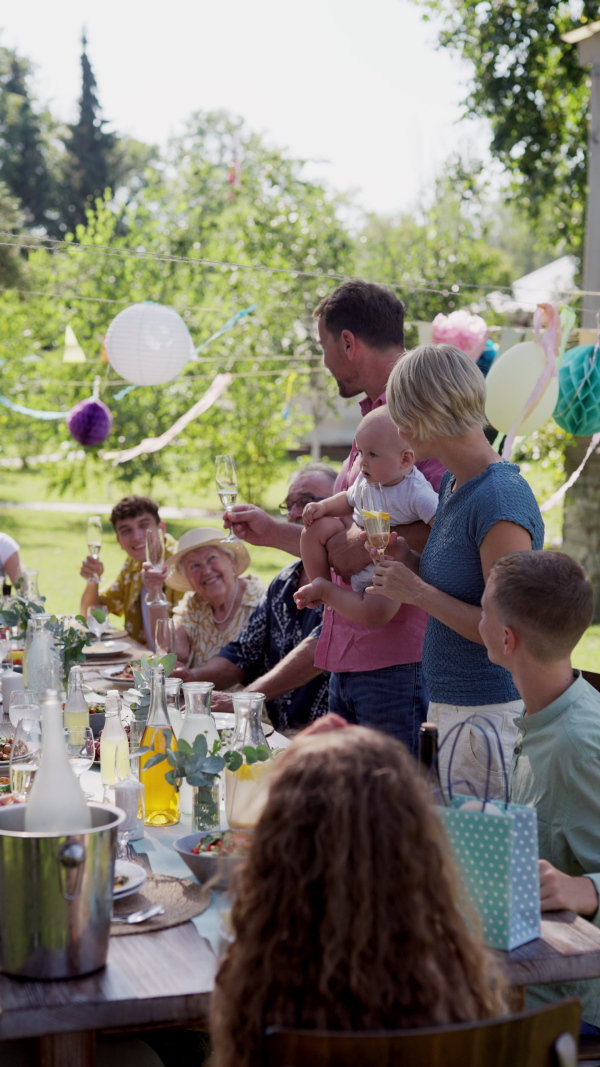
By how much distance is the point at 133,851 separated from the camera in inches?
73.3

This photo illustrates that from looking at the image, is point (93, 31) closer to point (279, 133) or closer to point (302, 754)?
point (279, 133)

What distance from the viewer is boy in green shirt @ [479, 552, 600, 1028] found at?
171 centimetres

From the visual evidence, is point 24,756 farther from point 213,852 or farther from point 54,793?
point 54,793

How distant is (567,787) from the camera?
5.66 feet

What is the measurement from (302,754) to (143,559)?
402 cm

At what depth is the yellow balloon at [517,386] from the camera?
16.3ft

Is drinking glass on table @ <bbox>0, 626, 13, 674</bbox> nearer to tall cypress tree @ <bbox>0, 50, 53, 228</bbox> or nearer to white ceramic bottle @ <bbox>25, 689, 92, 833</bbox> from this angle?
white ceramic bottle @ <bbox>25, 689, 92, 833</bbox>

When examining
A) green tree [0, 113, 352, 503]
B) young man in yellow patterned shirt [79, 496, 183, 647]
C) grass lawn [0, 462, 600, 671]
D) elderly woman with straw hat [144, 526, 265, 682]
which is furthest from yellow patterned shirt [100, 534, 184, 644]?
green tree [0, 113, 352, 503]

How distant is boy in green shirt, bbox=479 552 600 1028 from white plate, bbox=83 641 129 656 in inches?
97.9

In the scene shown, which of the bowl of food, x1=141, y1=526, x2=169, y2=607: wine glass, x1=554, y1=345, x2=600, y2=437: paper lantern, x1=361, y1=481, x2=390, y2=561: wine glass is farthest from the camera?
x1=554, y1=345, x2=600, y2=437: paper lantern

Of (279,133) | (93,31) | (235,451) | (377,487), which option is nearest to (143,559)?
(377,487)

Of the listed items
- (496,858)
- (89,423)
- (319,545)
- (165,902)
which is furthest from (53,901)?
(89,423)

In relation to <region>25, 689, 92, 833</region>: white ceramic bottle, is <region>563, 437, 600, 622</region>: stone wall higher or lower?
lower

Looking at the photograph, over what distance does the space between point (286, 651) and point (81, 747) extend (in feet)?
5.23
